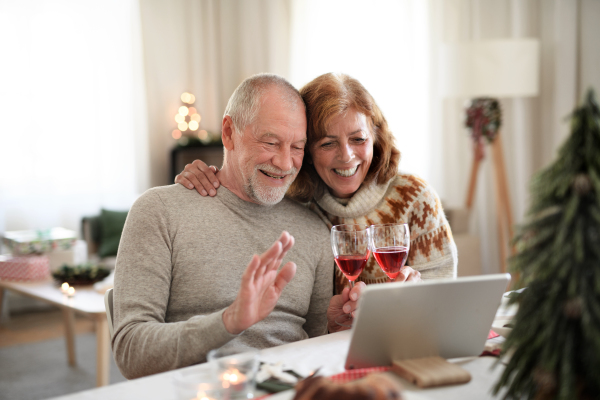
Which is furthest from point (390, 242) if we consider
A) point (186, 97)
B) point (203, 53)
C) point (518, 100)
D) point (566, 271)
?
point (203, 53)

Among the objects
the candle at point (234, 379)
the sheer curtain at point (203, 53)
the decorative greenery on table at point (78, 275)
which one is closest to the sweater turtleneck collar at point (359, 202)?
the candle at point (234, 379)

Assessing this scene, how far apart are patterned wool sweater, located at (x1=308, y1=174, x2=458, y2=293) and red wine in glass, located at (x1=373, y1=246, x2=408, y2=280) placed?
1.30 ft

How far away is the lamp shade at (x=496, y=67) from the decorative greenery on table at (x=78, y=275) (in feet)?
8.88

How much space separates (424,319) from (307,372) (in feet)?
0.77

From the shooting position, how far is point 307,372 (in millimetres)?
1045

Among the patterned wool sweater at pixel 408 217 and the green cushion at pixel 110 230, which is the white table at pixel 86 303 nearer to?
the patterned wool sweater at pixel 408 217

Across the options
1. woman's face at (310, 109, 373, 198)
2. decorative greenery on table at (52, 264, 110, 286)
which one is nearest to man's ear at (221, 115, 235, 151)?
woman's face at (310, 109, 373, 198)

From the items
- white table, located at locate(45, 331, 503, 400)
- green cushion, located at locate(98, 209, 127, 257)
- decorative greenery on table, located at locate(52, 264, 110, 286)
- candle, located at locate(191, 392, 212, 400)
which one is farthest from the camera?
green cushion, located at locate(98, 209, 127, 257)

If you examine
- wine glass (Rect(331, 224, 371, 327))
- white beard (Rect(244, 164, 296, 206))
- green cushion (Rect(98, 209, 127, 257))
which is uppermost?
white beard (Rect(244, 164, 296, 206))

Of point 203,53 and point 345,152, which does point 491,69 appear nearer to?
point 345,152

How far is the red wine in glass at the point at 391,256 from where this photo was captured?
1.31m

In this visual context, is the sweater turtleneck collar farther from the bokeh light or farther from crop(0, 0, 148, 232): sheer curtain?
the bokeh light

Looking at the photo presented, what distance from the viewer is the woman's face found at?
5.73ft

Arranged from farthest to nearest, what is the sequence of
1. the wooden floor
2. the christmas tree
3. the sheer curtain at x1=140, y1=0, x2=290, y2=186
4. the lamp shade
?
the sheer curtain at x1=140, y1=0, x2=290, y2=186 → the wooden floor → the lamp shade → the christmas tree
